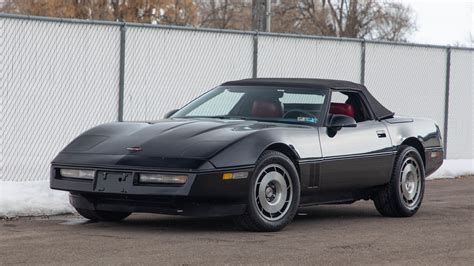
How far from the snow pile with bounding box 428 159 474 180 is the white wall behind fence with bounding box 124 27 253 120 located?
3.30 meters

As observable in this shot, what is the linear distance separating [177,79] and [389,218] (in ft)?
18.9

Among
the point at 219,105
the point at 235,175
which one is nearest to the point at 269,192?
the point at 235,175

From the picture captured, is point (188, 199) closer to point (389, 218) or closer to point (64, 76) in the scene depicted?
point (389, 218)

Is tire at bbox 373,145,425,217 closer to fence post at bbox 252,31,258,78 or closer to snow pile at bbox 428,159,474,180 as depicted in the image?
snow pile at bbox 428,159,474,180

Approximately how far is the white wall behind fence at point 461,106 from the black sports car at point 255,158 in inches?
380

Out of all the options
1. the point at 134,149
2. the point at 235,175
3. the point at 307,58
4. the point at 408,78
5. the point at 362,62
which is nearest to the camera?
the point at 235,175

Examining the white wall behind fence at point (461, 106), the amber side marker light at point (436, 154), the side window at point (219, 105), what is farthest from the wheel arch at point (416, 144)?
the white wall behind fence at point (461, 106)

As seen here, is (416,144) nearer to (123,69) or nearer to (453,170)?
(123,69)

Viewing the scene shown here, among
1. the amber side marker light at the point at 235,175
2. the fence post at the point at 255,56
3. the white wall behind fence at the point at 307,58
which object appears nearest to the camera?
the amber side marker light at the point at 235,175

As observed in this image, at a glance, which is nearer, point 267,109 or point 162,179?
point 162,179

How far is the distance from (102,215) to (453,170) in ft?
28.7

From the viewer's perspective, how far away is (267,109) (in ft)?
32.8

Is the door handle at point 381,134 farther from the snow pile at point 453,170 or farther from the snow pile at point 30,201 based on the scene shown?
the snow pile at point 453,170

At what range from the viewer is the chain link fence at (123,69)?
43.8ft
